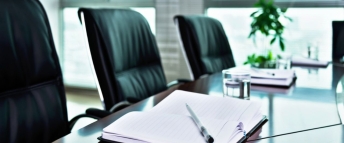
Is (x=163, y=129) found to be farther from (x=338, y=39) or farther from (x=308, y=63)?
(x=338, y=39)

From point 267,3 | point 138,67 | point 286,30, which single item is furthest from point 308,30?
point 138,67

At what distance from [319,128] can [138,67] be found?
111cm

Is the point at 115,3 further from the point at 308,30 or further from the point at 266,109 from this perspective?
the point at 266,109

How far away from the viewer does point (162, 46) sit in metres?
4.57

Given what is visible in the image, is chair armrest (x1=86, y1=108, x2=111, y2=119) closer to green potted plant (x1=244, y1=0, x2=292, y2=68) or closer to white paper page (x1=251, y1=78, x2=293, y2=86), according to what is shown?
white paper page (x1=251, y1=78, x2=293, y2=86)

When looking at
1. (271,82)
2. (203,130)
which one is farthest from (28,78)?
(271,82)

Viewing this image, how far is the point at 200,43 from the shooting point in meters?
2.34

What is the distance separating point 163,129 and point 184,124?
→ 54 mm

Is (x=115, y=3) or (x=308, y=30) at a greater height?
(x=115, y=3)

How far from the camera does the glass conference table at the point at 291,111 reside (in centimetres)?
90

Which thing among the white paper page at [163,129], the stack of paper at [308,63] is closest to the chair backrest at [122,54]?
the white paper page at [163,129]

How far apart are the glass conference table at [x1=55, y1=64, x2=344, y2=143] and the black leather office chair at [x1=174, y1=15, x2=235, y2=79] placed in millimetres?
475

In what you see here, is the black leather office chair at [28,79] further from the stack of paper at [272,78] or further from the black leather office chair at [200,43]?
the black leather office chair at [200,43]

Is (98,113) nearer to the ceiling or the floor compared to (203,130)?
nearer to the floor
